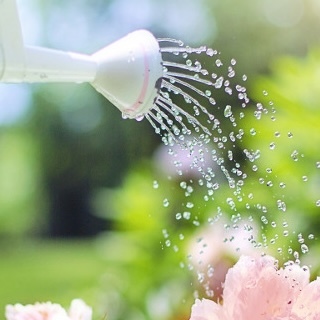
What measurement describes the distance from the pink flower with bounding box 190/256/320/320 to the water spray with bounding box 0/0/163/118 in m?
0.10

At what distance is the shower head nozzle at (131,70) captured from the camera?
0.45m

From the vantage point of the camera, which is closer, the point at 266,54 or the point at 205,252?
the point at 205,252

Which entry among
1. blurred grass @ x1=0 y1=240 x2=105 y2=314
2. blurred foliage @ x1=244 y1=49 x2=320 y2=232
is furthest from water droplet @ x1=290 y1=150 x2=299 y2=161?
blurred grass @ x1=0 y1=240 x2=105 y2=314

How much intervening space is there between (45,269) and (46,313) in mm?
5062

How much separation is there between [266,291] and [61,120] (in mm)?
5397

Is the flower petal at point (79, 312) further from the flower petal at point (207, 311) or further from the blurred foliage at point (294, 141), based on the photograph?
the blurred foliage at point (294, 141)

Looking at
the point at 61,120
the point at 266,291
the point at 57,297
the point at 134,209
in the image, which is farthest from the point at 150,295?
the point at 61,120

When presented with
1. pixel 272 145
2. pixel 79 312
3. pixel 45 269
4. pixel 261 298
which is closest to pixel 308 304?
pixel 261 298

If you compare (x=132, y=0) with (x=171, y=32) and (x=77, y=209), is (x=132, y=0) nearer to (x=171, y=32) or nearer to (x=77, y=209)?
(x=171, y=32)

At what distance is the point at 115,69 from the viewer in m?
0.45

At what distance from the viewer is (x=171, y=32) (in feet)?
13.8

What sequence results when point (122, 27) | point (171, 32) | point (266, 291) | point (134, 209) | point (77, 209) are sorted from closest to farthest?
point (266, 291)
point (134, 209)
point (171, 32)
point (122, 27)
point (77, 209)

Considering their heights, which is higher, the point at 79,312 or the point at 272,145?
the point at 272,145

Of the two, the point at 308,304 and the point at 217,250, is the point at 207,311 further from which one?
the point at 217,250
